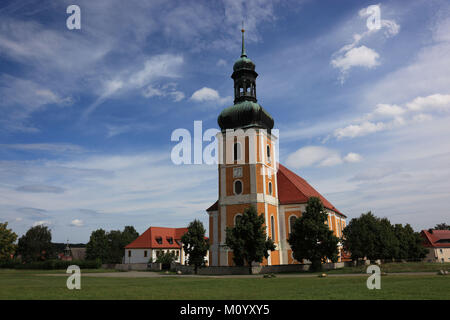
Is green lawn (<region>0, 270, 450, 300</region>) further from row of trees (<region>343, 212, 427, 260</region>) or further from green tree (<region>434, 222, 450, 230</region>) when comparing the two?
green tree (<region>434, 222, 450, 230</region>)

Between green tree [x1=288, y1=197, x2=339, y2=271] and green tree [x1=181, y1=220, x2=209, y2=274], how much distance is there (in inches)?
404

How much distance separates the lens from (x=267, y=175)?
1708 inches

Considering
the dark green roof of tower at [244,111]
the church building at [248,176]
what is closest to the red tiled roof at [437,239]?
the church building at [248,176]

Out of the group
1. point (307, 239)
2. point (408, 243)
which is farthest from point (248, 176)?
point (408, 243)

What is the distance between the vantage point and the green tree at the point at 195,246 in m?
37.5

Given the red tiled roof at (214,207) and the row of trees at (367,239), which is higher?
the red tiled roof at (214,207)

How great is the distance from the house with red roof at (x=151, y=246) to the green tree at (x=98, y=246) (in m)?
14.0

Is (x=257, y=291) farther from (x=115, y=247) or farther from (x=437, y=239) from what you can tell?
(x=437, y=239)

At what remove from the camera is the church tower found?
41469mm

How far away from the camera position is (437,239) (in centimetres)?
8312

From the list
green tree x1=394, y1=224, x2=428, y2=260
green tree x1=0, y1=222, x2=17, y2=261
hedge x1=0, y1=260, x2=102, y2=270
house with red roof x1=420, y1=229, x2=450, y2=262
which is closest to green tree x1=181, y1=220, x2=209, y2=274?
hedge x1=0, y1=260, x2=102, y2=270

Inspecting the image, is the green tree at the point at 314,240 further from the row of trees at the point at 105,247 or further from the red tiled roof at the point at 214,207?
the row of trees at the point at 105,247
